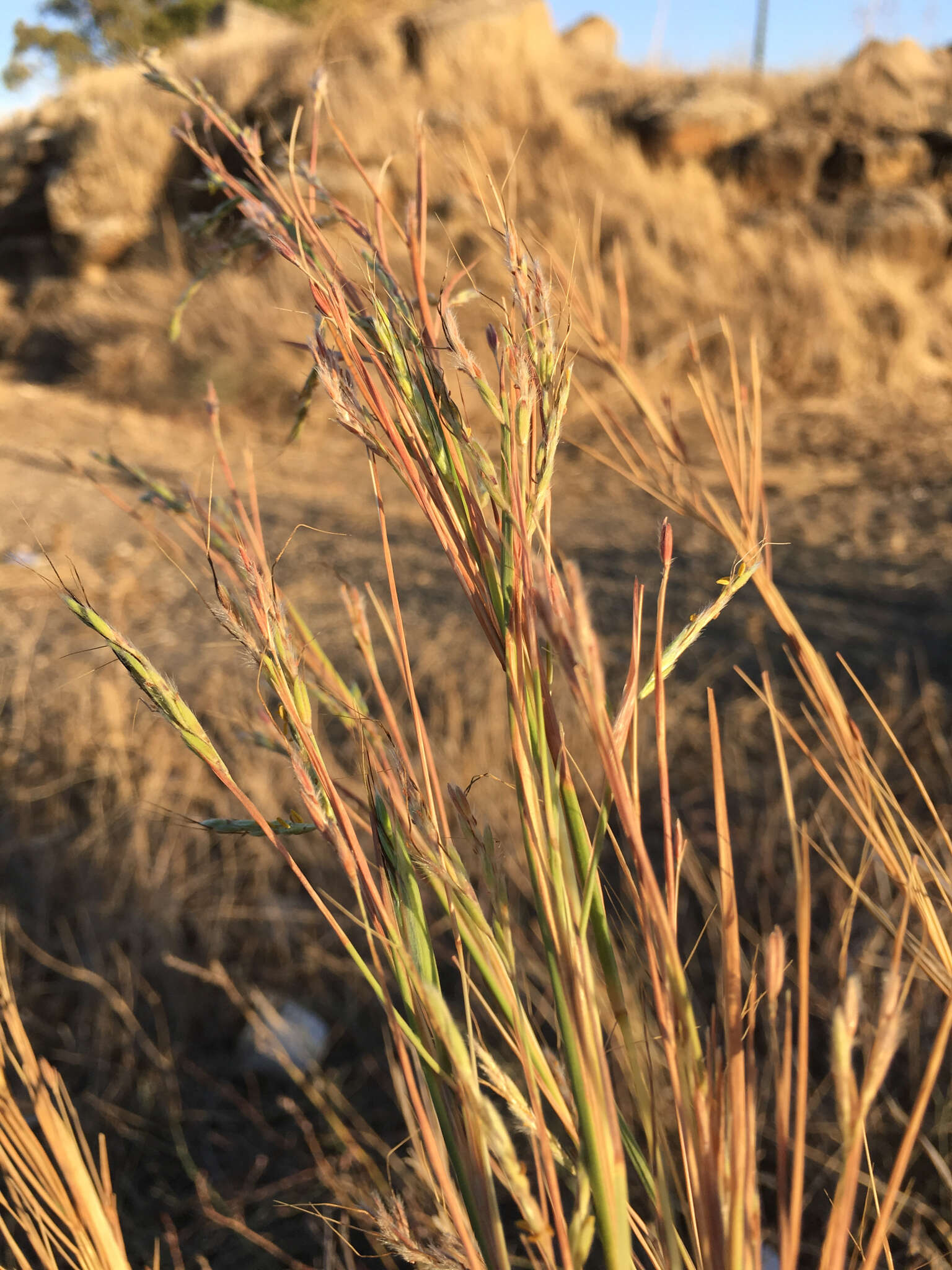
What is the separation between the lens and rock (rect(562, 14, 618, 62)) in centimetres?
886

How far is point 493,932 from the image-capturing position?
0.49m

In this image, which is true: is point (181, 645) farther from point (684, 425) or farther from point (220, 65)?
point (220, 65)

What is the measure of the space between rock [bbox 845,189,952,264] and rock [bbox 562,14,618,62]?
3.84 meters

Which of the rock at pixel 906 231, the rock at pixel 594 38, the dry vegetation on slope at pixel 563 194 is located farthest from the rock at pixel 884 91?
the rock at pixel 594 38

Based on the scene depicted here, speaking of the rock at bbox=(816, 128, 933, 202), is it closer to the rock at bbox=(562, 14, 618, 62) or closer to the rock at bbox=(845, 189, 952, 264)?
the rock at bbox=(845, 189, 952, 264)

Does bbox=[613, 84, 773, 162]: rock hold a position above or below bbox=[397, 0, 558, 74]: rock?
below

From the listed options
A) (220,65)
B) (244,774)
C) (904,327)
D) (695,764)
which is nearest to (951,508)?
(695,764)

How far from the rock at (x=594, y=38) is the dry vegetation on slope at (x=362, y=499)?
11 cm

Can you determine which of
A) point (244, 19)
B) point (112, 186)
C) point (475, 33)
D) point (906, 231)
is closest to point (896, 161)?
point (906, 231)

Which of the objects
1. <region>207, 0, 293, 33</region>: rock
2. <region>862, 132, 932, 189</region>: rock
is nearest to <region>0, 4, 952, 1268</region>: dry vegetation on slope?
<region>862, 132, 932, 189</region>: rock

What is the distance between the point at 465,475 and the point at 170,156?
30.4 ft

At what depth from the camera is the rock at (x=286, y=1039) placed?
5.28 feet

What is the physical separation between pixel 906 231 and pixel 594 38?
4.89 m

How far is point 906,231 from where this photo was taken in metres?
6.29
